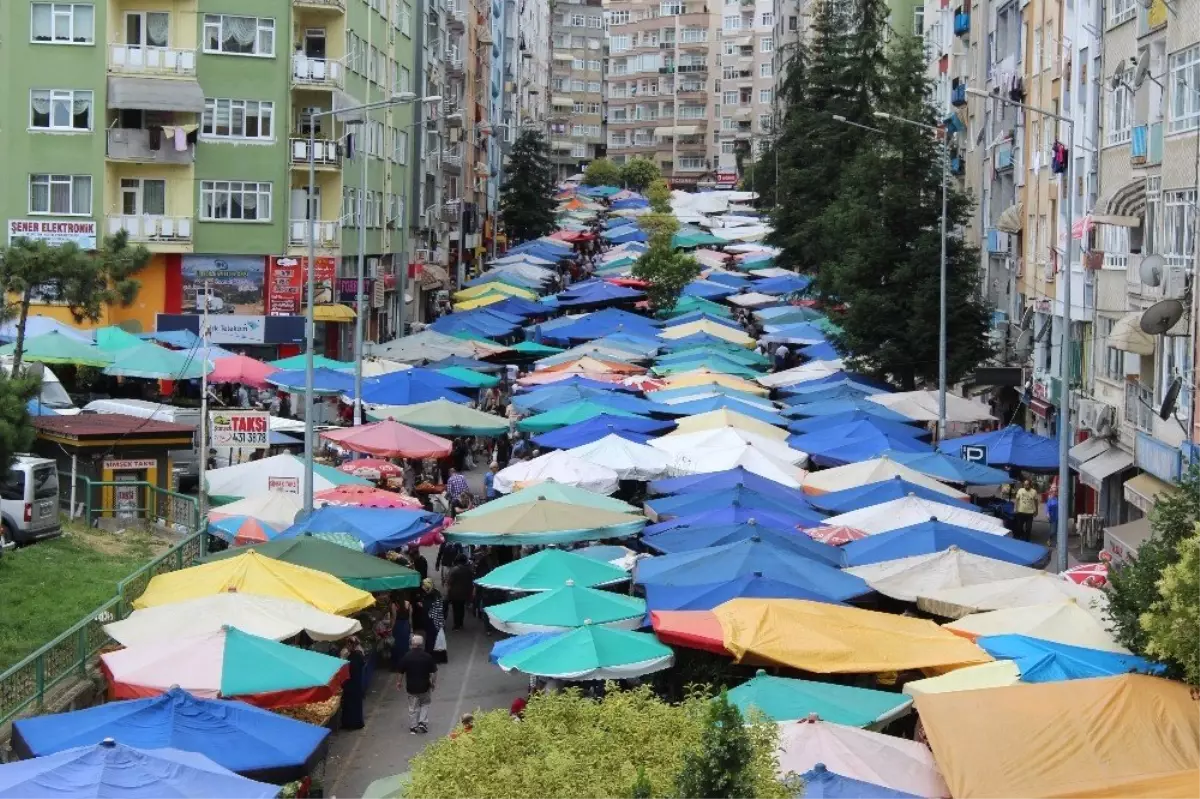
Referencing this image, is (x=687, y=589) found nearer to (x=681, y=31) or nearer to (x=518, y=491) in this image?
(x=518, y=491)

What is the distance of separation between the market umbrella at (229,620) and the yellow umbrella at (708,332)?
3601 cm

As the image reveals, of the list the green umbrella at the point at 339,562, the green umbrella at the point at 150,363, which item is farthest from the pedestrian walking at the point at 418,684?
the green umbrella at the point at 150,363

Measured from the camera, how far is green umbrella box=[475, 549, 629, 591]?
2355cm

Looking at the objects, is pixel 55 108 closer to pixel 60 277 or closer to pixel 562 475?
pixel 60 277

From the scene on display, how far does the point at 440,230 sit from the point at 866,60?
23.0 metres

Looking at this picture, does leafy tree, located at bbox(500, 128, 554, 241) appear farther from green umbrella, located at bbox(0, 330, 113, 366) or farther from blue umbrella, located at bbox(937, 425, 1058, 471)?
blue umbrella, located at bbox(937, 425, 1058, 471)

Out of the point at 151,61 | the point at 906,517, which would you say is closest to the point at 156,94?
the point at 151,61

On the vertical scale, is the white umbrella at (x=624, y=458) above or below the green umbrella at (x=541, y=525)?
above

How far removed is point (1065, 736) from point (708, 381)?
1143 inches

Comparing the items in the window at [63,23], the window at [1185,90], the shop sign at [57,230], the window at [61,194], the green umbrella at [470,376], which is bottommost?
the green umbrella at [470,376]

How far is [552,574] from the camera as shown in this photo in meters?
23.7

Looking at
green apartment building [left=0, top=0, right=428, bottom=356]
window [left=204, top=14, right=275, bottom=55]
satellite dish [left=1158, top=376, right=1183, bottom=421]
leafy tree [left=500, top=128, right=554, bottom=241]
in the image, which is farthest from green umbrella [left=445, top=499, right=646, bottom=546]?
leafy tree [left=500, top=128, right=554, bottom=241]

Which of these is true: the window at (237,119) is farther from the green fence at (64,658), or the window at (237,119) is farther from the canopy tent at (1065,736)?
the canopy tent at (1065,736)

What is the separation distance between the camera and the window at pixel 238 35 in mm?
53625
